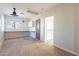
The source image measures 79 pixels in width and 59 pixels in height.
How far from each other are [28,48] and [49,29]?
877 millimetres

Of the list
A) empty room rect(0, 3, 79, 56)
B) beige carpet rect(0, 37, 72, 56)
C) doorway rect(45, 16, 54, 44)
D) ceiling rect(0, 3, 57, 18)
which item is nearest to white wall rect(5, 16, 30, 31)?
empty room rect(0, 3, 79, 56)

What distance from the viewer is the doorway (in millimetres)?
3688

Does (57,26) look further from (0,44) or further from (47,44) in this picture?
(0,44)

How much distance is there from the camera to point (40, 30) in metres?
3.76

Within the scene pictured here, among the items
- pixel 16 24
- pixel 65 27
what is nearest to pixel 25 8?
pixel 16 24

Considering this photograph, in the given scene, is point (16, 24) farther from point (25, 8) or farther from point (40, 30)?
point (40, 30)

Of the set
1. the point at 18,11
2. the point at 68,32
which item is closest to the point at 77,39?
the point at 68,32

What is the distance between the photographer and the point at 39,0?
274 cm

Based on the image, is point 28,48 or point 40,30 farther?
point 40,30

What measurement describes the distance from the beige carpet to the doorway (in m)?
0.21

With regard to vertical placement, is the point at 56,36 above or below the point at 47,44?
above

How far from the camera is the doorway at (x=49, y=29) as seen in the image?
12.1 feet

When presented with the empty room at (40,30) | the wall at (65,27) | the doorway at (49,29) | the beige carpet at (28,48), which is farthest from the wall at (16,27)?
the wall at (65,27)

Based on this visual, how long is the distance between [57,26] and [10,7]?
59.1 inches
